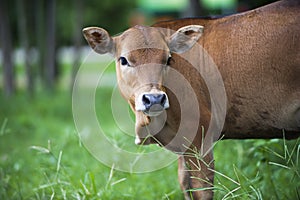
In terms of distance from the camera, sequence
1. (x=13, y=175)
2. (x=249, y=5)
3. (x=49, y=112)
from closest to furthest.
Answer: (x=13, y=175) → (x=249, y=5) → (x=49, y=112)

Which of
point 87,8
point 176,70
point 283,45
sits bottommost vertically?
point 87,8

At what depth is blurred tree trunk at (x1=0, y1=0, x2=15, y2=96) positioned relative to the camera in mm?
15670

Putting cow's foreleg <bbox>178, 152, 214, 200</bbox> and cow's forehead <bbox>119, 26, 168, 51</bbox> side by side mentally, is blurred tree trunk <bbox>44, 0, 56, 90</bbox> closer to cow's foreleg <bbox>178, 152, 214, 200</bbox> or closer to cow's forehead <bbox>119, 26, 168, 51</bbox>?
cow's forehead <bbox>119, 26, 168, 51</bbox>

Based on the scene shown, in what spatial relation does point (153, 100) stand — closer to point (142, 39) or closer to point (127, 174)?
point (142, 39)

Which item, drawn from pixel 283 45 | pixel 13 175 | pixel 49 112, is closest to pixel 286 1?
pixel 283 45

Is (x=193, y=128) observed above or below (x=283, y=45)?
below

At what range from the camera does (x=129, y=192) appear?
6.41 metres

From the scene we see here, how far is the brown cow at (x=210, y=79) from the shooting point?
521cm

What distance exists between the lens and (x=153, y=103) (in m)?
4.96

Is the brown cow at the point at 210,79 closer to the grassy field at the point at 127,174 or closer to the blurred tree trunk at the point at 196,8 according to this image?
the grassy field at the point at 127,174

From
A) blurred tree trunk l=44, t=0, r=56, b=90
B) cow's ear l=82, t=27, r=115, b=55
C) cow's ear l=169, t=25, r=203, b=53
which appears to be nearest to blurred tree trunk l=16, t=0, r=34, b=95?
blurred tree trunk l=44, t=0, r=56, b=90

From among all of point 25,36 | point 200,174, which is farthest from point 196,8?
point 25,36

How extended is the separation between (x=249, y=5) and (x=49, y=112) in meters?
6.11

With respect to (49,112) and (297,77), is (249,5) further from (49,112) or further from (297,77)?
(49,112)
